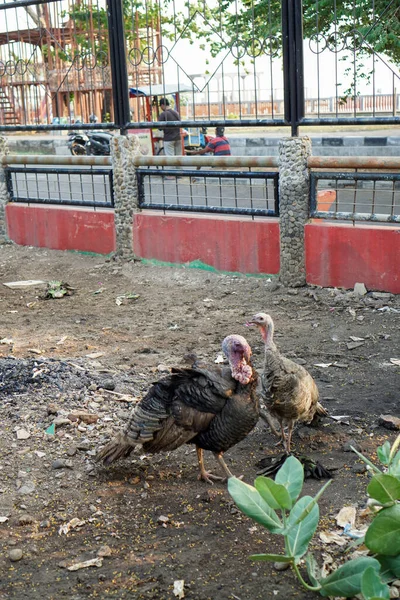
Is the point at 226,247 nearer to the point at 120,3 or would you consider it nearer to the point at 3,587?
the point at 120,3

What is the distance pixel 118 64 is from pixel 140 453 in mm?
5727

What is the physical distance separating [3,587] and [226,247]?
5.41 meters

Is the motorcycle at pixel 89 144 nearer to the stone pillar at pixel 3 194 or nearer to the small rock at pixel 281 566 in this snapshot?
the stone pillar at pixel 3 194

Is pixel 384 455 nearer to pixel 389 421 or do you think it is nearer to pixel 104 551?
pixel 104 551

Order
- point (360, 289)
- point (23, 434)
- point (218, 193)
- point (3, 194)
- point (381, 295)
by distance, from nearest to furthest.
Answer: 1. point (23, 434)
2. point (381, 295)
3. point (360, 289)
4. point (3, 194)
5. point (218, 193)

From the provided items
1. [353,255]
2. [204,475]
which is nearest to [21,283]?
[353,255]

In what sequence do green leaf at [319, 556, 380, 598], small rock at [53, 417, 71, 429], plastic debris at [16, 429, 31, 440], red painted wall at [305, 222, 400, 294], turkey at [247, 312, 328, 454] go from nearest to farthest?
1. green leaf at [319, 556, 380, 598]
2. turkey at [247, 312, 328, 454]
3. plastic debris at [16, 429, 31, 440]
4. small rock at [53, 417, 71, 429]
5. red painted wall at [305, 222, 400, 294]

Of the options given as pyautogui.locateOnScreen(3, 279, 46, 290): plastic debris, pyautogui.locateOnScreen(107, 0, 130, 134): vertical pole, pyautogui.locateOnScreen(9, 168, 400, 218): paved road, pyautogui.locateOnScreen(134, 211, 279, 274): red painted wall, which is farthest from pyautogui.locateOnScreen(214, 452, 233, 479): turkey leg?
pyautogui.locateOnScreen(107, 0, 130, 134): vertical pole

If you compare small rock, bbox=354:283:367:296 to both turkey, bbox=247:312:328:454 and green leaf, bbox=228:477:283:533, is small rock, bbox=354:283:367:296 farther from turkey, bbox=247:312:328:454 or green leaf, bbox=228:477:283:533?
green leaf, bbox=228:477:283:533

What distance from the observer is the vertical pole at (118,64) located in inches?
354

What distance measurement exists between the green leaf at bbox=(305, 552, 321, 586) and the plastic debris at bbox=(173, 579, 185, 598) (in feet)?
1.74

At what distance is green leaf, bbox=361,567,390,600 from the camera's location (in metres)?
2.72

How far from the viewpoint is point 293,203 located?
7.68 metres

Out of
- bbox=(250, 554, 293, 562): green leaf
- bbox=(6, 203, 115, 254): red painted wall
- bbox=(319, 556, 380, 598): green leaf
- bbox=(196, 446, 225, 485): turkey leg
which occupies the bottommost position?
bbox=(196, 446, 225, 485): turkey leg
